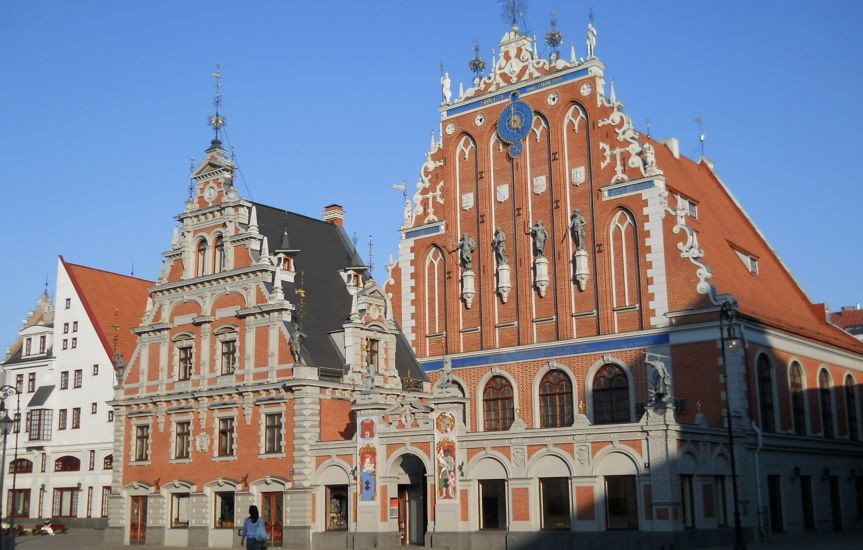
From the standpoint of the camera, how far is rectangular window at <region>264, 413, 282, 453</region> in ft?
131

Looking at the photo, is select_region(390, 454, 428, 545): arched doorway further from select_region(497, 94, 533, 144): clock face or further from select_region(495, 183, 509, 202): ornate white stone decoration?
select_region(497, 94, 533, 144): clock face

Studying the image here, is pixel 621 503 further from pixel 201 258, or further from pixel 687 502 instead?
pixel 201 258

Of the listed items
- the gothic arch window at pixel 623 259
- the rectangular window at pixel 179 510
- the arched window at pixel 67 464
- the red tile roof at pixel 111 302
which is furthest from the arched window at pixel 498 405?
the arched window at pixel 67 464

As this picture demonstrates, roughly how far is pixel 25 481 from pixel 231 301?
94.7 ft

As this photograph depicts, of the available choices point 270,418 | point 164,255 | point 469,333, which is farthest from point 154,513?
point 469,333

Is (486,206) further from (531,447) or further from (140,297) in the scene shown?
(140,297)

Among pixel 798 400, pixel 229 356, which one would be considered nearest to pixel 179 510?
pixel 229 356

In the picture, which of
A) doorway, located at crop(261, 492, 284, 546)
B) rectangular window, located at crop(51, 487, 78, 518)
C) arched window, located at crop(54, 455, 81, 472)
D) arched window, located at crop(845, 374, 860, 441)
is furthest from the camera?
arched window, located at crop(54, 455, 81, 472)

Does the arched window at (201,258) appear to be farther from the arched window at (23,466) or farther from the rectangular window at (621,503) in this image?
the arched window at (23,466)

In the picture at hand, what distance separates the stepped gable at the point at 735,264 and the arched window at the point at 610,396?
3.59 m

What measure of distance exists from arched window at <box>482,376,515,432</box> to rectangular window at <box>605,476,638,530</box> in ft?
31.5

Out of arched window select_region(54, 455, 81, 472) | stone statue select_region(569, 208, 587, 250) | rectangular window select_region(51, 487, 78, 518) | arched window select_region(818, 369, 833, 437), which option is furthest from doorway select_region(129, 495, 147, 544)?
arched window select_region(818, 369, 833, 437)

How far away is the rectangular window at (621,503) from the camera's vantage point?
3241 cm

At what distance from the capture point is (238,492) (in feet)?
→ 133
